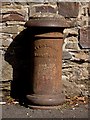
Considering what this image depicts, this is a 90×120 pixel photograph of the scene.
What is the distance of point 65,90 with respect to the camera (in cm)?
612

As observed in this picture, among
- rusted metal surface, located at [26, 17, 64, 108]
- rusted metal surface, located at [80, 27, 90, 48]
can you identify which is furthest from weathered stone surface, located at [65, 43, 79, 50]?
rusted metal surface, located at [26, 17, 64, 108]

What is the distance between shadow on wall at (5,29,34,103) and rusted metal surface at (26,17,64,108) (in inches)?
14.1

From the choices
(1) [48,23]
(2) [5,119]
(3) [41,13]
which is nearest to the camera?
(2) [5,119]

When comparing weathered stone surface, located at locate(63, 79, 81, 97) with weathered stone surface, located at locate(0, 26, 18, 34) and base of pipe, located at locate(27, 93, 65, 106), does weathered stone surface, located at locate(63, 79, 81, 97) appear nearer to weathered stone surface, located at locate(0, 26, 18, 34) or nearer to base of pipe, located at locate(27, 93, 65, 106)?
base of pipe, located at locate(27, 93, 65, 106)

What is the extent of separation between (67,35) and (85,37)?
276 mm

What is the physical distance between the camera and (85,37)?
6070 mm

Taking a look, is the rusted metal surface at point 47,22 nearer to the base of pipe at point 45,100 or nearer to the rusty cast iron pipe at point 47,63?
the rusty cast iron pipe at point 47,63

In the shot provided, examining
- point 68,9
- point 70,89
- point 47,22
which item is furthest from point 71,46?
point 47,22

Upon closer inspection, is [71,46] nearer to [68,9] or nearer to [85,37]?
[85,37]

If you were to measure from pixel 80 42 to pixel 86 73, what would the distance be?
0.49m

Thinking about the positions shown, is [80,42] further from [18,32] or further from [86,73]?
[18,32]

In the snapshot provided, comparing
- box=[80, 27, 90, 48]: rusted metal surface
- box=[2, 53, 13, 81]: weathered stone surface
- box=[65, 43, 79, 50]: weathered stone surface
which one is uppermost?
box=[80, 27, 90, 48]: rusted metal surface

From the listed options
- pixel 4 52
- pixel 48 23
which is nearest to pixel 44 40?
pixel 48 23

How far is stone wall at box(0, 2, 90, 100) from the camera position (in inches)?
234
